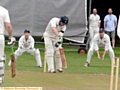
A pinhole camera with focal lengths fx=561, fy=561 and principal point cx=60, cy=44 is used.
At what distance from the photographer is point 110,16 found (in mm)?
25125

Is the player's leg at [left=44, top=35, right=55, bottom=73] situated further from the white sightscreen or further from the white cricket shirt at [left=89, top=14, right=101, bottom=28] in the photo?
the white cricket shirt at [left=89, top=14, right=101, bottom=28]

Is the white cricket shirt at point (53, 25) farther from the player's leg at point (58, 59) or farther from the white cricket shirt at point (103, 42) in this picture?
Result: the white cricket shirt at point (103, 42)

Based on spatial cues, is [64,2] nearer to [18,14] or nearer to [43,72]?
[18,14]

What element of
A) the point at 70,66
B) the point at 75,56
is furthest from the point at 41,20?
the point at 70,66

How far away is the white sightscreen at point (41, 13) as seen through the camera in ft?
76.8

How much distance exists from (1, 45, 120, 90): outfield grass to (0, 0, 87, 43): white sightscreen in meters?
3.13

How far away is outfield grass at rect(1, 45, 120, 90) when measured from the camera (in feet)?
45.1

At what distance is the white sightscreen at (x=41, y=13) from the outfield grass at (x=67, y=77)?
3.13 metres

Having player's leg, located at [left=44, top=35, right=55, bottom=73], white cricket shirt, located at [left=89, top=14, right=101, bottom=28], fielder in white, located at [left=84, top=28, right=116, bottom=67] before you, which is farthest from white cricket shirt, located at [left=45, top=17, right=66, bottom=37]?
white cricket shirt, located at [left=89, top=14, right=101, bottom=28]

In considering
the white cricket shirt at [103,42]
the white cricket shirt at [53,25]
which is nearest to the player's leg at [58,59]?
the white cricket shirt at [53,25]

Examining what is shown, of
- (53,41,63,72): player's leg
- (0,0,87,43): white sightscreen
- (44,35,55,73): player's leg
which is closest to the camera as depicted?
(44,35,55,73): player's leg

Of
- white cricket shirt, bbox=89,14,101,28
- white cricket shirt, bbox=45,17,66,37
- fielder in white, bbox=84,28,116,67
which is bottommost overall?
fielder in white, bbox=84,28,116,67

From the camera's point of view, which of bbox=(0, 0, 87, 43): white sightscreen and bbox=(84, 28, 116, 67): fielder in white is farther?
bbox=(0, 0, 87, 43): white sightscreen

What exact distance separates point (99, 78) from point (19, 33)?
8.44 metres
